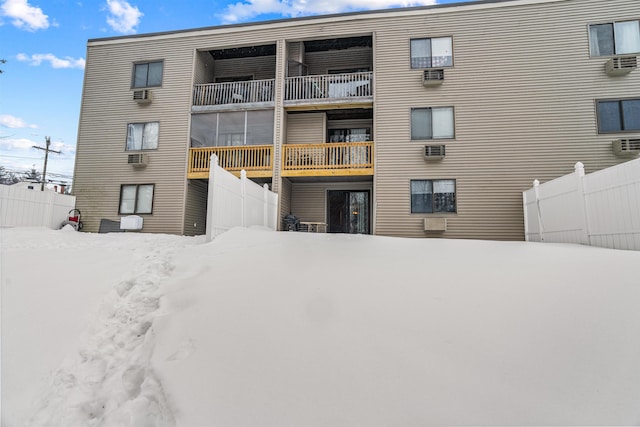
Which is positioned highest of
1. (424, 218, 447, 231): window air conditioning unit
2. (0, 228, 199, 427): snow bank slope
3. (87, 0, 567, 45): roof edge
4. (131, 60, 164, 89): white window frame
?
(87, 0, 567, 45): roof edge

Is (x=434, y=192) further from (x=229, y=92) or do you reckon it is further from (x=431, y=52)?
(x=229, y=92)

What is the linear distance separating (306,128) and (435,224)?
5.88 meters

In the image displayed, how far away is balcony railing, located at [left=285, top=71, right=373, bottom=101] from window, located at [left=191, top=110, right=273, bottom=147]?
1.43 m

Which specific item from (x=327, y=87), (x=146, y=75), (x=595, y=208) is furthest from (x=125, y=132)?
(x=595, y=208)

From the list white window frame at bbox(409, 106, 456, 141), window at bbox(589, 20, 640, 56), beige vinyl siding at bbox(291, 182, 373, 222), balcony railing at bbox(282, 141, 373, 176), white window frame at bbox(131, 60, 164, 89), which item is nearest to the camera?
window at bbox(589, 20, 640, 56)

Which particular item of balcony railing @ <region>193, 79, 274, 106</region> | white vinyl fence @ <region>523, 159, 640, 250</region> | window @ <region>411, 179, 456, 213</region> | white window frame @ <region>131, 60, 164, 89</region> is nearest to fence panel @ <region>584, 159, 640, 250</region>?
white vinyl fence @ <region>523, 159, 640, 250</region>

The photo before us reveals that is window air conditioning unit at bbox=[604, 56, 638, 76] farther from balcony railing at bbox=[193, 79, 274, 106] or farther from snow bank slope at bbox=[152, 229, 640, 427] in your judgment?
balcony railing at bbox=[193, 79, 274, 106]

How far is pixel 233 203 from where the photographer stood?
719 cm

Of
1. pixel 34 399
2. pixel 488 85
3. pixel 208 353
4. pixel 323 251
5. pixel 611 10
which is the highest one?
pixel 611 10

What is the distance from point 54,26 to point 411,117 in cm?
1354

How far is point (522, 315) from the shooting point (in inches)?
94.3

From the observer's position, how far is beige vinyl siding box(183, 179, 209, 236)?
1173cm

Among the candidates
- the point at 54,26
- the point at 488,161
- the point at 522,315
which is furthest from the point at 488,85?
the point at 54,26

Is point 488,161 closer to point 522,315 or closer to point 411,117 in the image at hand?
point 411,117
